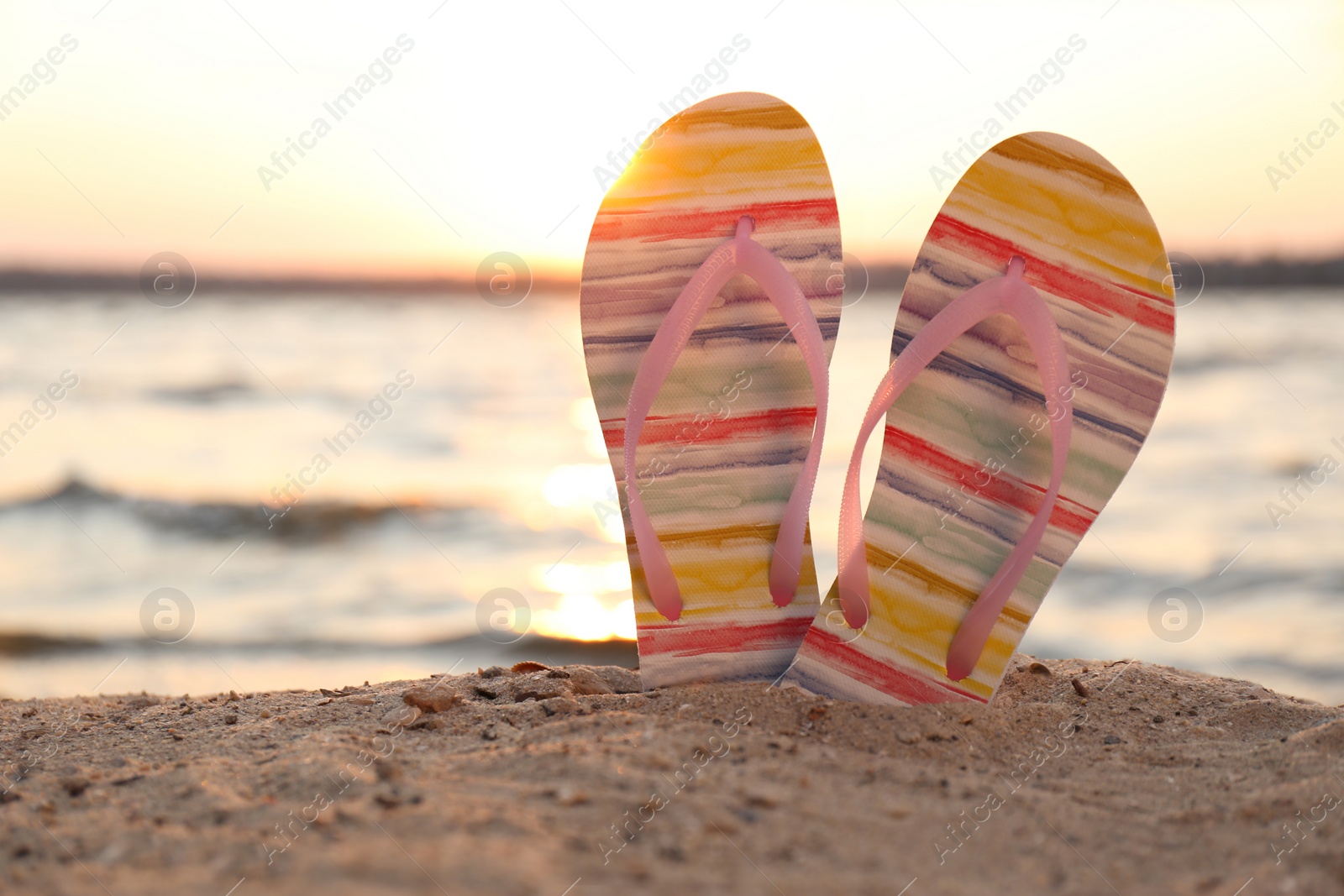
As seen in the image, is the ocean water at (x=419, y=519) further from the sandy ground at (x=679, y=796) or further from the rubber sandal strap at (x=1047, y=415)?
the rubber sandal strap at (x=1047, y=415)

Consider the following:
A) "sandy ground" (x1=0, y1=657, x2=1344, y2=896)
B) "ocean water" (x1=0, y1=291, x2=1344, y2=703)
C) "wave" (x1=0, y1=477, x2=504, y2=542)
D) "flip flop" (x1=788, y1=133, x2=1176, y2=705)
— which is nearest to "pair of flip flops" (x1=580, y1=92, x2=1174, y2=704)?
"flip flop" (x1=788, y1=133, x2=1176, y2=705)

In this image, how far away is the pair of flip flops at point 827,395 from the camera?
5.76 ft

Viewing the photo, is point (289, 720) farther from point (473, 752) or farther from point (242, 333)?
point (242, 333)

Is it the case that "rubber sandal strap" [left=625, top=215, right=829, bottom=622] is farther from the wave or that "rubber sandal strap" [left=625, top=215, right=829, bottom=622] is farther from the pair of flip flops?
the wave

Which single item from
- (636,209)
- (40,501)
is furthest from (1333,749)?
(40,501)

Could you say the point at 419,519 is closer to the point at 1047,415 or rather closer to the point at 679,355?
the point at 679,355

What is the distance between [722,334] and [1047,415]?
605 millimetres

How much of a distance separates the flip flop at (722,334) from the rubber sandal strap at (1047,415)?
0.33 feet

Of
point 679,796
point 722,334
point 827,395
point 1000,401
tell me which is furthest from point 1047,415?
point 679,796

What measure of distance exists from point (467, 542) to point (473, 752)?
3.02m

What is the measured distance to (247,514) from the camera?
4699 mm

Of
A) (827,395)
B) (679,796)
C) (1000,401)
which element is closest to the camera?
(679,796)

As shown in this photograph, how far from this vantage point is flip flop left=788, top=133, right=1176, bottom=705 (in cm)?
175

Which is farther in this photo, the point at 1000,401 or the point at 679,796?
the point at 1000,401
